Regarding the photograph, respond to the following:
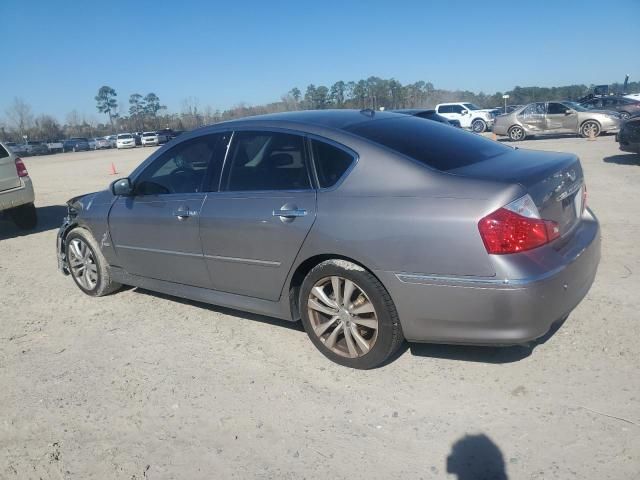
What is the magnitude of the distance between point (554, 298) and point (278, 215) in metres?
1.71

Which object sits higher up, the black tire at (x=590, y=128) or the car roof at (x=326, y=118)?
the car roof at (x=326, y=118)

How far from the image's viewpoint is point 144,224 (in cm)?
430

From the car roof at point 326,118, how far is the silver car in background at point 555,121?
17.8 metres

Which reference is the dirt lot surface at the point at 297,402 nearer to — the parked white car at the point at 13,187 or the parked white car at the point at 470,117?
the parked white car at the point at 13,187

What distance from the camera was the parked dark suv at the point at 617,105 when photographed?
23.9 meters

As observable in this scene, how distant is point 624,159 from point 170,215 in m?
11.6

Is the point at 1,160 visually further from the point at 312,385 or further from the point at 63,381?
the point at 312,385

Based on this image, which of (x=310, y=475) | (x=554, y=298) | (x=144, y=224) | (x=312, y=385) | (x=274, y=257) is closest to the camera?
(x=310, y=475)

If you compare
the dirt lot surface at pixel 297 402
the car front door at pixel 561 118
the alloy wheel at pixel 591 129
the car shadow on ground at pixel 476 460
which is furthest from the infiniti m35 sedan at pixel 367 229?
the car front door at pixel 561 118

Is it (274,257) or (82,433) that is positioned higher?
(274,257)

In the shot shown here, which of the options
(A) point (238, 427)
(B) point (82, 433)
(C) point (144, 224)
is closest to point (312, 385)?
(A) point (238, 427)

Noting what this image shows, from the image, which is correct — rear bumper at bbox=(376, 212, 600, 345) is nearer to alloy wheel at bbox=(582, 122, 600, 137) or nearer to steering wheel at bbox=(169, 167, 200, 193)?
steering wheel at bbox=(169, 167, 200, 193)

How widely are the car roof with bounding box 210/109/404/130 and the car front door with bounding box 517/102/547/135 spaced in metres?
18.3

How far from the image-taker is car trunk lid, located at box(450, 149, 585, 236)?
2879 millimetres
